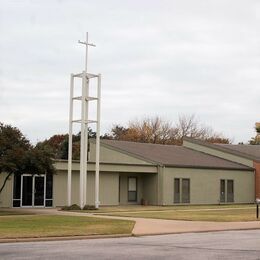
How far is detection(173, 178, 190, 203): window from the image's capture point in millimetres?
46094

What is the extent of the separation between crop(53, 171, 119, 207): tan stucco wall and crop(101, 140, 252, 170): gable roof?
3.93 meters

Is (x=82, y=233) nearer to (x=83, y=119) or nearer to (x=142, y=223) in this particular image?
(x=142, y=223)

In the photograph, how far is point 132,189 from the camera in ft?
151

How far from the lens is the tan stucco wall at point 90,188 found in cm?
4012

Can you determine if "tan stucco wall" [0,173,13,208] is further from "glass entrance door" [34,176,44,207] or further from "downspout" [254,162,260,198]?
"downspout" [254,162,260,198]

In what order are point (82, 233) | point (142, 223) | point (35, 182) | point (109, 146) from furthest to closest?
point (109, 146), point (35, 182), point (142, 223), point (82, 233)

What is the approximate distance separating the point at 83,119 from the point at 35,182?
260 inches

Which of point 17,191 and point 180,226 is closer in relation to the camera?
point 180,226

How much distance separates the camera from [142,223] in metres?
25.3

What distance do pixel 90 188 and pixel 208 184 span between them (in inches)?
454

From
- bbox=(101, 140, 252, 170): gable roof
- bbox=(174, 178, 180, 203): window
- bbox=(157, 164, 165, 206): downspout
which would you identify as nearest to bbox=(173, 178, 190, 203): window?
bbox=(174, 178, 180, 203): window

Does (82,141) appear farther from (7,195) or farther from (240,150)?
(240,150)

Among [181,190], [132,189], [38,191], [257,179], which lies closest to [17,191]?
[38,191]

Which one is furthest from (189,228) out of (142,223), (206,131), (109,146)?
(206,131)
